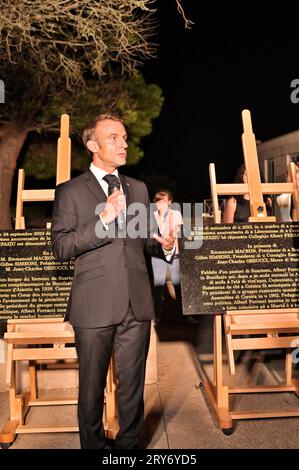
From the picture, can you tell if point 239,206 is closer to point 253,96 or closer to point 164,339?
point 164,339

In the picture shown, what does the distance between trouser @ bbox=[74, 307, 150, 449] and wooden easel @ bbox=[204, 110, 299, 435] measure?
84 centimetres

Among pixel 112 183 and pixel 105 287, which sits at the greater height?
pixel 112 183

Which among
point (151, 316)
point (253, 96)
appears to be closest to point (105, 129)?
point (151, 316)

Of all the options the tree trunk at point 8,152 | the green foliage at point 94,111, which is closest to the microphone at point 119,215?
the green foliage at point 94,111

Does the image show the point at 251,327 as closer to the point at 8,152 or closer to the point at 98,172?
the point at 98,172

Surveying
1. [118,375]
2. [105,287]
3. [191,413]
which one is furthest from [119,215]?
[191,413]

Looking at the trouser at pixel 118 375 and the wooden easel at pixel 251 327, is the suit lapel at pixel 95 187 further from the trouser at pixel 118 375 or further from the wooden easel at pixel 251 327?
the wooden easel at pixel 251 327

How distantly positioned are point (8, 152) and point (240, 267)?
38.9 feet

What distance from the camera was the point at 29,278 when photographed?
385 centimetres

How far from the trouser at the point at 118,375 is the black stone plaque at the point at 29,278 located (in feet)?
2.62

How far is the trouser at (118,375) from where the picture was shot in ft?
10.1

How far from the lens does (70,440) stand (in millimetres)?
3727

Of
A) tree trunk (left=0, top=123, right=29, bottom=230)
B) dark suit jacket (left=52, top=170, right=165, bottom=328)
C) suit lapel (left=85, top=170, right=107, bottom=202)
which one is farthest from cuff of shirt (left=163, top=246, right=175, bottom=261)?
tree trunk (left=0, top=123, right=29, bottom=230)
